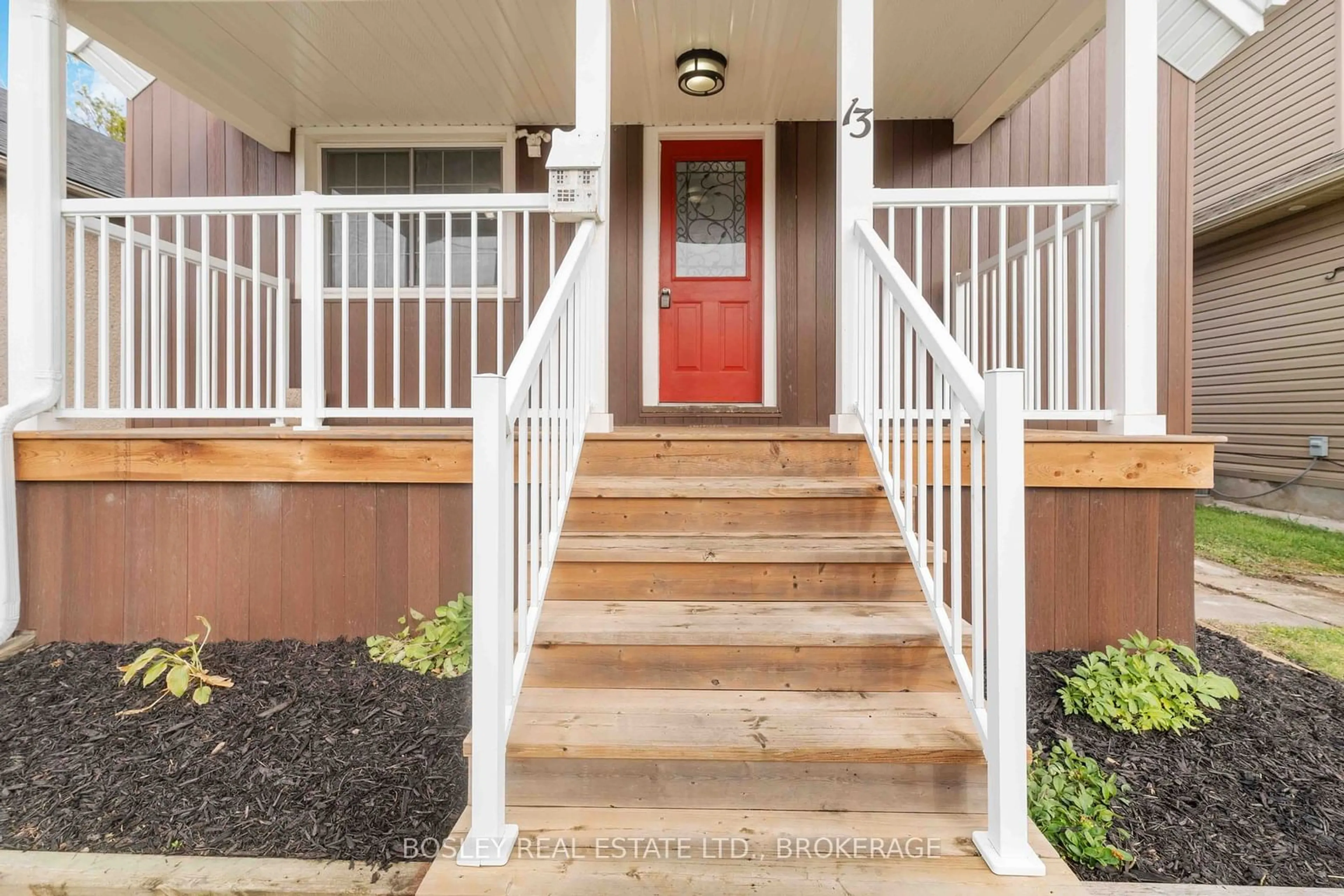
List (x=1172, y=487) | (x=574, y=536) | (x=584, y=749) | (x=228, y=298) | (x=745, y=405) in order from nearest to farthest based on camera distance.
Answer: (x=584, y=749), (x=574, y=536), (x=1172, y=487), (x=228, y=298), (x=745, y=405)

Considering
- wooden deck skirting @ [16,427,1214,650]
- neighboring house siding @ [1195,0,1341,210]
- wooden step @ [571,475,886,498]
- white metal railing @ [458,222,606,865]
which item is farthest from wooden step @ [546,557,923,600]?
neighboring house siding @ [1195,0,1341,210]

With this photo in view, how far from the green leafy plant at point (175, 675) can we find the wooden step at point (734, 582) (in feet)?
3.94

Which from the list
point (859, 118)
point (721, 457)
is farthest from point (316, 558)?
point (859, 118)

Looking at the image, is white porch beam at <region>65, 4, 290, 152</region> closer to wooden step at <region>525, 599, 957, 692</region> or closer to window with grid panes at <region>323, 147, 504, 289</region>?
window with grid panes at <region>323, 147, 504, 289</region>

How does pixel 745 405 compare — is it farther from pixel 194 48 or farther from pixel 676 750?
pixel 194 48

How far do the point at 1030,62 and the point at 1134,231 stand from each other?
136 cm

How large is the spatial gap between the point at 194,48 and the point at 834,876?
14.8 feet

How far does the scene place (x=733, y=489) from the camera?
2254 millimetres

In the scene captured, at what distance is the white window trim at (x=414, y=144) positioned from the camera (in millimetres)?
4133

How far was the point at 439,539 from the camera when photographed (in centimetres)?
250

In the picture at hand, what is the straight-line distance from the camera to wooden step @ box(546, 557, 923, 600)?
1.98 meters

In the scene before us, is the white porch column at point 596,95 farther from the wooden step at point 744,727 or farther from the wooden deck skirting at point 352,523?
the wooden step at point 744,727

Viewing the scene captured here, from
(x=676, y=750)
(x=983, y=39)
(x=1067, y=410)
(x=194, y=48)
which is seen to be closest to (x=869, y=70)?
(x=983, y=39)

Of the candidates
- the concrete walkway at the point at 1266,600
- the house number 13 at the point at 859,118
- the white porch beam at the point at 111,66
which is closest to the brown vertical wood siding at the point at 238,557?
the house number 13 at the point at 859,118
